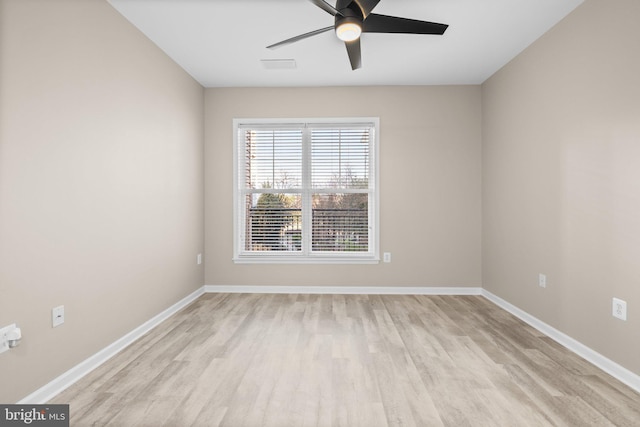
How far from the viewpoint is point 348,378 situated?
2189mm

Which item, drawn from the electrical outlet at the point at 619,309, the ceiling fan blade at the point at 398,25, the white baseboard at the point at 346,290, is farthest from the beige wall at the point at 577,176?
the ceiling fan blade at the point at 398,25

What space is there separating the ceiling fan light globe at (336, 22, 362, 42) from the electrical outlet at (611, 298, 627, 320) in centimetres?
249

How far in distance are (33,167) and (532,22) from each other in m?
3.75

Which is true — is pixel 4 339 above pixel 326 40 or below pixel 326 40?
below

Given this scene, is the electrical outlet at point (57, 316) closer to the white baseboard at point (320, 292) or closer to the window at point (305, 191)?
the white baseboard at point (320, 292)

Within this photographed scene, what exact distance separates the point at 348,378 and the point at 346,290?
217 centimetres

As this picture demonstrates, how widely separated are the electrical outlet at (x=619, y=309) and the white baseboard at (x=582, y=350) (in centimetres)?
32

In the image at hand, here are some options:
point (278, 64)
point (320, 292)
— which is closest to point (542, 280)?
point (320, 292)

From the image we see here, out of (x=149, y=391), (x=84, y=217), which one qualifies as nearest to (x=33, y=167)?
(x=84, y=217)

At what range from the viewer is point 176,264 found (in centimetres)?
365

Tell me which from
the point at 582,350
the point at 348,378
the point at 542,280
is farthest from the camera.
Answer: the point at 542,280

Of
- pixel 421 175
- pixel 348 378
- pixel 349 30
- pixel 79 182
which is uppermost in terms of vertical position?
pixel 349 30

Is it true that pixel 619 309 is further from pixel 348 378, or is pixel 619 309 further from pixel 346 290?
pixel 346 290

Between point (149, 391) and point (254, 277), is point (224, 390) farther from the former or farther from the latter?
point (254, 277)
